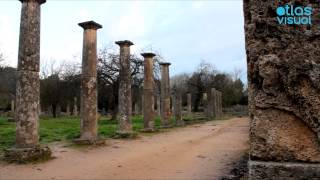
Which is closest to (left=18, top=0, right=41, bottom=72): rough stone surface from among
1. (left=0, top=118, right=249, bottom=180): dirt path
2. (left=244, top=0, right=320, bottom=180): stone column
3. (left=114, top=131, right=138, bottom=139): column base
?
(left=0, top=118, right=249, bottom=180): dirt path

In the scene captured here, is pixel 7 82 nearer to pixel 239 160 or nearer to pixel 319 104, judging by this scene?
pixel 239 160

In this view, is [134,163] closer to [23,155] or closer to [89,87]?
[23,155]

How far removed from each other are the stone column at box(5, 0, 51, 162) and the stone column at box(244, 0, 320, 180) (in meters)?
9.03

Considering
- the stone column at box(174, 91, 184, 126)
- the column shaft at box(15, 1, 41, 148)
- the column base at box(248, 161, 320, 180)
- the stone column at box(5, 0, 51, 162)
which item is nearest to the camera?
the column base at box(248, 161, 320, 180)

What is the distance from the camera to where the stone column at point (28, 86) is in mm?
10656

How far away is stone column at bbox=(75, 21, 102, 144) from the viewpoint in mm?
14547

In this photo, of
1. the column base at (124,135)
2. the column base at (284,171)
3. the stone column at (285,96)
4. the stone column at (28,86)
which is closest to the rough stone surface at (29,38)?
the stone column at (28,86)

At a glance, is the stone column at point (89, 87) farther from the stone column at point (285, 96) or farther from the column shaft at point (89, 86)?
the stone column at point (285, 96)

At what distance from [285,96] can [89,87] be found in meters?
12.7

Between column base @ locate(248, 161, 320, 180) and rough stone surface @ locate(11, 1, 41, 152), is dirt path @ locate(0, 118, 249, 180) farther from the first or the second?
column base @ locate(248, 161, 320, 180)

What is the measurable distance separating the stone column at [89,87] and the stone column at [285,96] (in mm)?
12165

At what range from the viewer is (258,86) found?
2.60 meters

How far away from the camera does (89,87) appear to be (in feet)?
48.5

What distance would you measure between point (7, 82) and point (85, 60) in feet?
107
